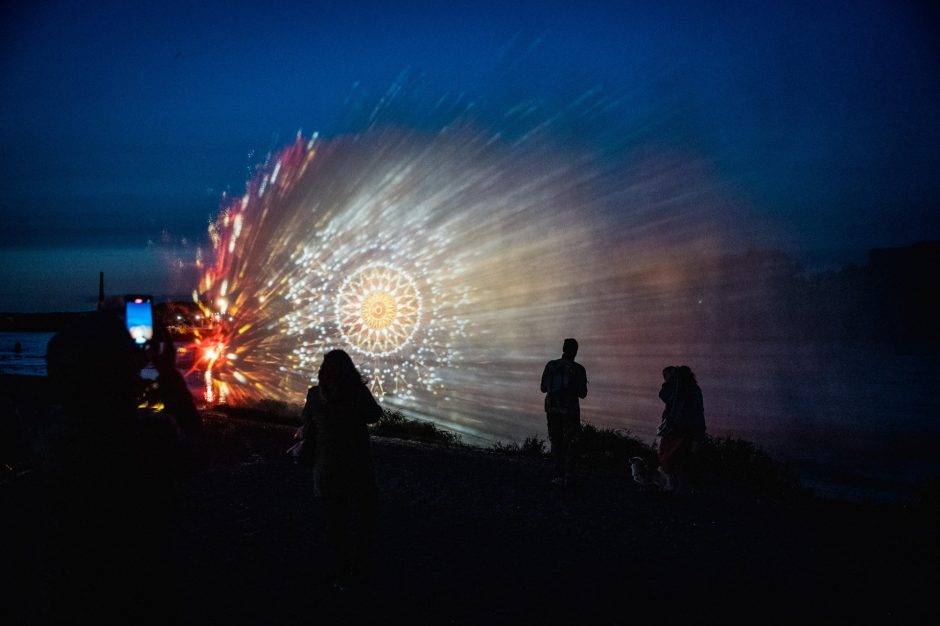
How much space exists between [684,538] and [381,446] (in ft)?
19.9

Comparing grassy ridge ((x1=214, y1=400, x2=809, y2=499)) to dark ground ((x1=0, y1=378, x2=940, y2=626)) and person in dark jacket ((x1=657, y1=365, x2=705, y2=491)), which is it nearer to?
person in dark jacket ((x1=657, y1=365, x2=705, y2=491))

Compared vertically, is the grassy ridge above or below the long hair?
below

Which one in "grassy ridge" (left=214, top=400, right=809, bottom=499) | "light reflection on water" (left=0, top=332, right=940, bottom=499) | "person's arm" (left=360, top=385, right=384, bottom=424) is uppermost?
"person's arm" (left=360, top=385, right=384, bottom=424)

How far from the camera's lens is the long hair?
5207 millimetres

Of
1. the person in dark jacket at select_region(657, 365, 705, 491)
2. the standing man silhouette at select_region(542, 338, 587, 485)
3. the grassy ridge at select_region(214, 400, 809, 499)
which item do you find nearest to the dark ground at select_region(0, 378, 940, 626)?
the person in dark jacket at select_region(657, 365, 705, 491)

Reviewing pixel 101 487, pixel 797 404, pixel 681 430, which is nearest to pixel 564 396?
pixel 681 430

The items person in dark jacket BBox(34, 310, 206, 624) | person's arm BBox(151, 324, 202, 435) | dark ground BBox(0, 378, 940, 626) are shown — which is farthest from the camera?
dark ground BBox(0, 378, 940, 626)

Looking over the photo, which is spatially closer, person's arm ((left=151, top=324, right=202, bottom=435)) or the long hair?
person's arm ((left=151, top=324, right=202, bottom=435))

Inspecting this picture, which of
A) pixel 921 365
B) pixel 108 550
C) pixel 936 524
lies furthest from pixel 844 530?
pixel 921 365

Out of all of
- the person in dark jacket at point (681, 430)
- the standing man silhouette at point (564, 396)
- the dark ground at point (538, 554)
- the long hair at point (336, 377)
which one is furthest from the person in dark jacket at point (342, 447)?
the person in dark jacket at point (681, 430)

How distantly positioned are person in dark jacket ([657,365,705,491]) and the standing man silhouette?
108 centimetres

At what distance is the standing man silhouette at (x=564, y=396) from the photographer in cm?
894

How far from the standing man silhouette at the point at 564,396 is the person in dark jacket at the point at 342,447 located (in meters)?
3.88

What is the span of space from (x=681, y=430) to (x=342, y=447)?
16.3 feet
